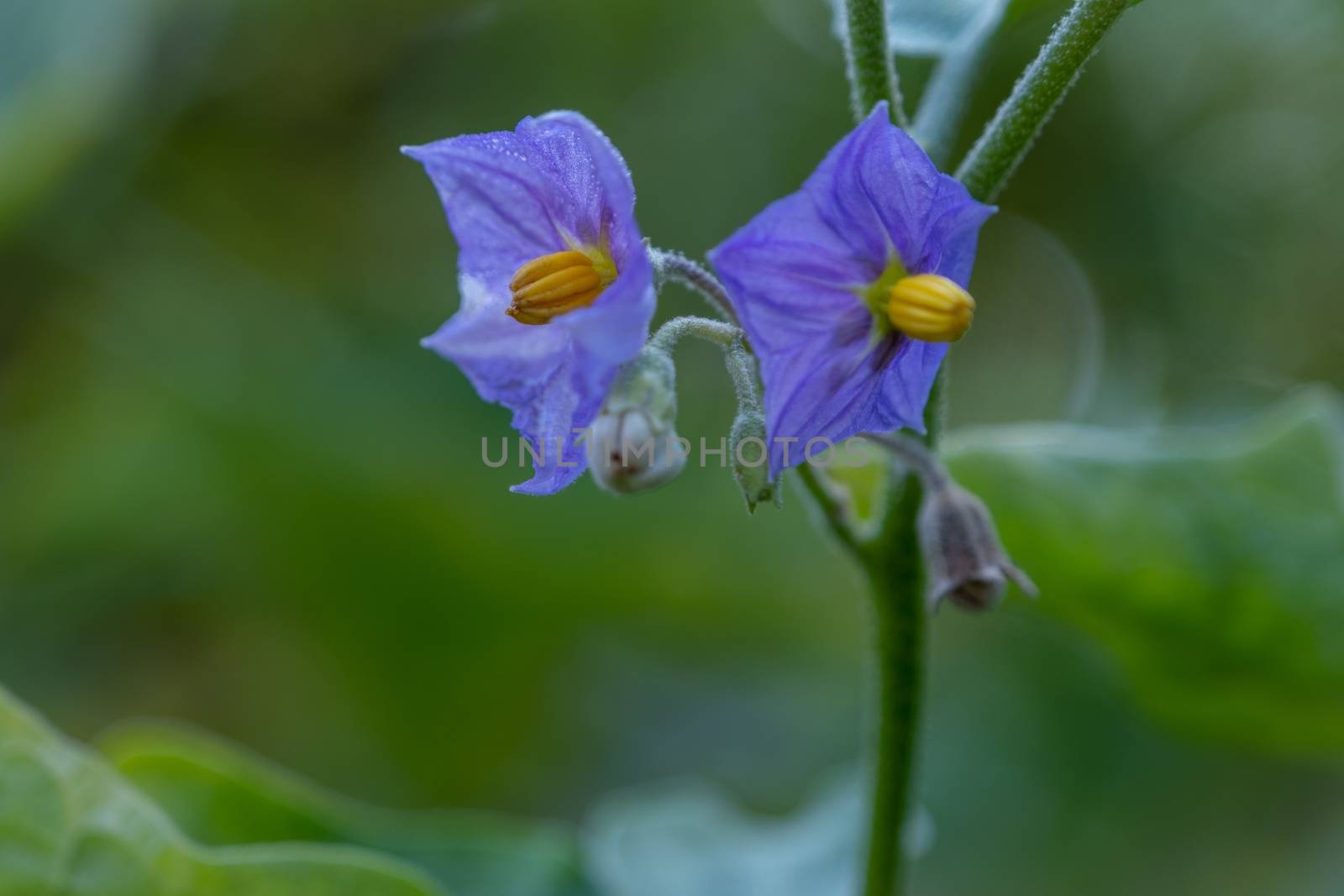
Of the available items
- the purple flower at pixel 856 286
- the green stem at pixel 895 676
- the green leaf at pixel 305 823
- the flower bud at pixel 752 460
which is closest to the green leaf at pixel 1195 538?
the green stem at pixel 895 676

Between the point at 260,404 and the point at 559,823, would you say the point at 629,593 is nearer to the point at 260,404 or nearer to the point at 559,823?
the point at 559,823

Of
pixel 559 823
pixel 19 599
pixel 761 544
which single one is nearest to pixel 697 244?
pixel 761 544

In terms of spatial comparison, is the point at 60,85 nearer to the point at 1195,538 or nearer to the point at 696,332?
the point at 696,332

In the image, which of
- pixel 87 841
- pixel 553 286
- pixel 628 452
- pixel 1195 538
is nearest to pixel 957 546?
pixel 628 452

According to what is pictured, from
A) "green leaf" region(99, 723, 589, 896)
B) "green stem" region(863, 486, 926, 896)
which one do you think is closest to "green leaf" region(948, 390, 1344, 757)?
"green stem" region(863, 486, 926, 896)

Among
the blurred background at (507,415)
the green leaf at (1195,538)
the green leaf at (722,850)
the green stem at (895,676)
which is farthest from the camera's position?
the blurred background at (507,415)

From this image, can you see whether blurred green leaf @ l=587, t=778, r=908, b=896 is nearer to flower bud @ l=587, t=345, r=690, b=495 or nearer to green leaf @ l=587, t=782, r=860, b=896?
green leaf @ l=587, t=782, r=860, b=896

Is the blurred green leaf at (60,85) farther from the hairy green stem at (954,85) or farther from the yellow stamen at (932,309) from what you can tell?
the yellow stamen at (932,309)
